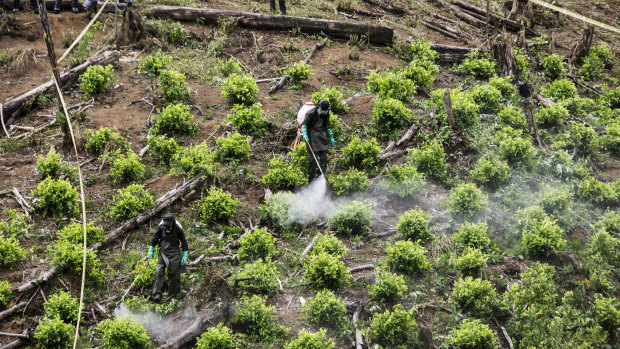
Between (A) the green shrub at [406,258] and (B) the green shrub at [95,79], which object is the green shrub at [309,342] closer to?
(A) the green shrub at [406,258]

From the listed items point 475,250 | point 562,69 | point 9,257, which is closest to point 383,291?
point 475,250

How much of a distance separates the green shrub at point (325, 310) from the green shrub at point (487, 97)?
783 centimetres

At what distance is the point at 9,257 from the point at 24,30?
9133 mm

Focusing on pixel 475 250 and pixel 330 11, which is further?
pixel 330 11

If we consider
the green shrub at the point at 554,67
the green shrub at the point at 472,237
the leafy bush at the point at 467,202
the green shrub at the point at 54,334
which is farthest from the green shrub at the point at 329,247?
the green shrub at the point at 554,67

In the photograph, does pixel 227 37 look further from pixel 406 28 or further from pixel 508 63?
pixel 508 63

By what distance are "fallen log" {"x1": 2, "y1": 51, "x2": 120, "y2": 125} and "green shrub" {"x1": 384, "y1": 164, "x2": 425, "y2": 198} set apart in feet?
26.5

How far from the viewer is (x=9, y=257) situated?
Answer: 9.05 metres

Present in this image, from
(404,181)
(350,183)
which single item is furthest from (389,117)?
(350,183)

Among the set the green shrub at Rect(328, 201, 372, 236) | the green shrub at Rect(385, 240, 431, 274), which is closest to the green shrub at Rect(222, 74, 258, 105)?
the green shrub at Rect(328, 201, 372, 236)

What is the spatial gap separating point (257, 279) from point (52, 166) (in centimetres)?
496

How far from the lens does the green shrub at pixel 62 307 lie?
8.26 meters

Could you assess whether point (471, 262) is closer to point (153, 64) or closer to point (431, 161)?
point (431, 161)

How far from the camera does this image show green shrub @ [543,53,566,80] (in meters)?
17.3
